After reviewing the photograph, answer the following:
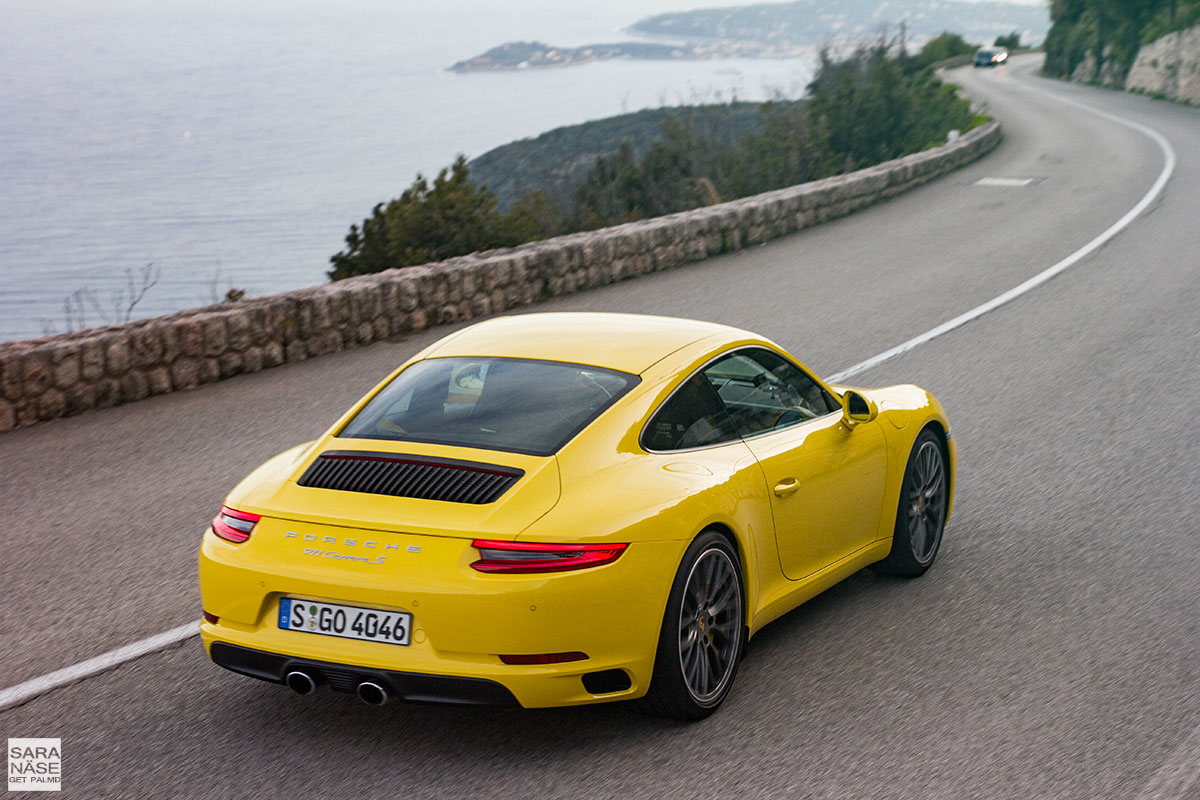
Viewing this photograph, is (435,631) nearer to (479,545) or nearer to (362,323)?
(479,545)

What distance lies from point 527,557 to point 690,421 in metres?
1.08

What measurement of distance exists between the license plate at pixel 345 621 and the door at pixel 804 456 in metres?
1.60

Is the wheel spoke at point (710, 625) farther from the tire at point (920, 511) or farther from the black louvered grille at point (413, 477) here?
the tire at point (920, 511)

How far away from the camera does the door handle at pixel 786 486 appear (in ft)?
16.2

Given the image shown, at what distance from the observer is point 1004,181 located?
85.5 ft

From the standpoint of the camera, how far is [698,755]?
425 cm

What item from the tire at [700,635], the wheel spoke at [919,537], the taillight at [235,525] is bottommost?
the wheel spoke at [919,537]

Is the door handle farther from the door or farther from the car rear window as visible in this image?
the car rear window

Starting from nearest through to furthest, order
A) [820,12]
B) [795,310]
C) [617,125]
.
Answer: [795,310] → [617,125] → [820,12]

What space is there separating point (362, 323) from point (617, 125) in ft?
316

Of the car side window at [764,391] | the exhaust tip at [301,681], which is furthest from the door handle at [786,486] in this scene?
the exhaust tip at [301,681]

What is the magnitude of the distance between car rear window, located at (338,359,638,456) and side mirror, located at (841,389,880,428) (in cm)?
123

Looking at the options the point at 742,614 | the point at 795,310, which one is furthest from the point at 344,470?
the point at 795,310

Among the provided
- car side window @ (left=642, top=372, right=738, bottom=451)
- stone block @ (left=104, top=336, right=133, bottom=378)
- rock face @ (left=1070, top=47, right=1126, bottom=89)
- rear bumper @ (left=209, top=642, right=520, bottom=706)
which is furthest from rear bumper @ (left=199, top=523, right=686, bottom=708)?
rock face @ (left=1070, top=47, right=1126, bottom=89)
